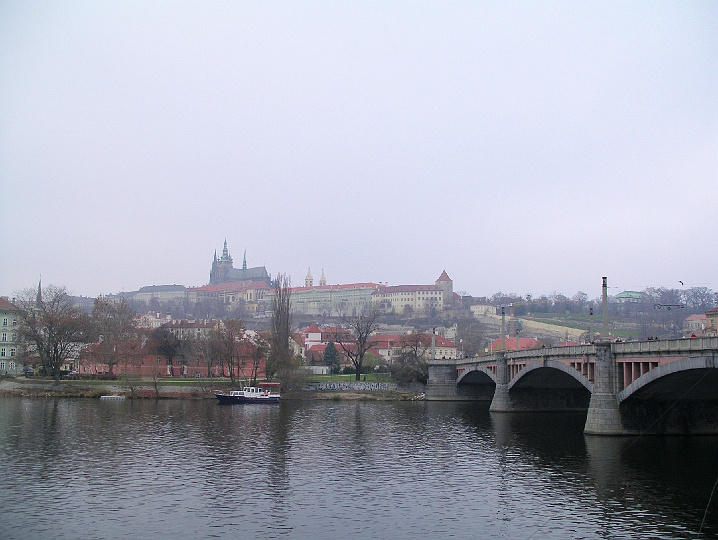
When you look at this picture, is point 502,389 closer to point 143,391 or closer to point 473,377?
point 473,377

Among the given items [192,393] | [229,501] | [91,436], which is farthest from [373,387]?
[229,501]

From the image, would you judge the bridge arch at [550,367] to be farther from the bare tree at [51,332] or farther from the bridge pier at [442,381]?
the bare tree at [51,332]

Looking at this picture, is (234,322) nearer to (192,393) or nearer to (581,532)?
(192,393)

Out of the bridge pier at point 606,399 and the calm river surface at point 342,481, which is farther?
the bridge pier at point 606,399

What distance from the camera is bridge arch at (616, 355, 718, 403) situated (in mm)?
37906

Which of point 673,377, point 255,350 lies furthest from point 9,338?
point 673,377

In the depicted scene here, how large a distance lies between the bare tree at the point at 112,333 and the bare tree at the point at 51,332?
3200 mm

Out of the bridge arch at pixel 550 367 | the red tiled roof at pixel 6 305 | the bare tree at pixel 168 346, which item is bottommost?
the bridge arch at pixel 550 367

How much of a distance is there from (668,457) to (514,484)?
38.0 feet

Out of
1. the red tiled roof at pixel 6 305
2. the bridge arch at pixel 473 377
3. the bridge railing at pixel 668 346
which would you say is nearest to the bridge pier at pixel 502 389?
the bridge arch at pixel 473 377

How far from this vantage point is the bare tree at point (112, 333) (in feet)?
316

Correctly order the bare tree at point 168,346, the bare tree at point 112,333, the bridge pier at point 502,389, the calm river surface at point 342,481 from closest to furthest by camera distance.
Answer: the calm river surface at point 342,481 → the bridge pier at point 502,389 → the bare tree at point 112,333 → the bare tree at point 168,346

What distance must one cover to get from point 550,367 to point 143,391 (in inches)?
1936

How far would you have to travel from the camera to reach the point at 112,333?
102m
